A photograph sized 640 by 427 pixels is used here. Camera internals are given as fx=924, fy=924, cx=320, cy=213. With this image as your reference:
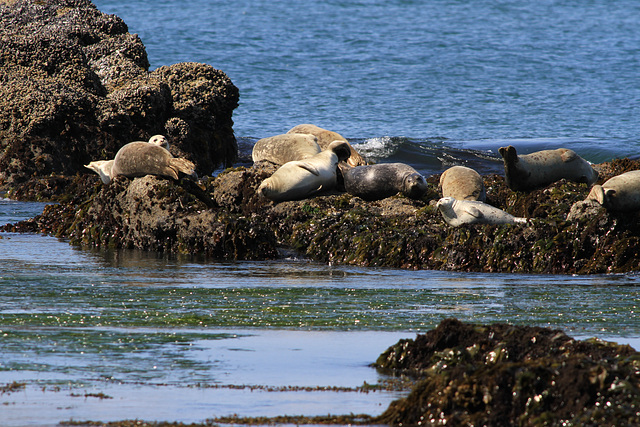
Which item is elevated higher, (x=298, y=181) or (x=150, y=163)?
(x=150, y=163)

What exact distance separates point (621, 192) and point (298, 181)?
11.3ft

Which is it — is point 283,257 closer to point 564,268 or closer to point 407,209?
point 407,209

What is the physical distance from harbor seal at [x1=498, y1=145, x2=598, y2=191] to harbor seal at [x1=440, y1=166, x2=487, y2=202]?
0.33m

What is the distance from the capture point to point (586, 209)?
8.24m

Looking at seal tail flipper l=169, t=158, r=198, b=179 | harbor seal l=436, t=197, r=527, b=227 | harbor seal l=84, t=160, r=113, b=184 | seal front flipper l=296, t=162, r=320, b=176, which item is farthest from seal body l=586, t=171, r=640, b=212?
harbor seal l=84, t=160, r=113, b=184

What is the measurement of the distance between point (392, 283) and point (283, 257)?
7.41 ft

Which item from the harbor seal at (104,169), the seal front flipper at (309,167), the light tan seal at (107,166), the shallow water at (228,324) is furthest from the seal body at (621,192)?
the harbor seal at (104,169)

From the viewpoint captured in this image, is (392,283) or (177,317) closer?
(177,317)

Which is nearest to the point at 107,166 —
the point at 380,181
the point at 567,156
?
the point at 380,181

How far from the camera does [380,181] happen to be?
990cm

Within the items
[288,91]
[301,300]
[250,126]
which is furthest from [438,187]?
[288,91]

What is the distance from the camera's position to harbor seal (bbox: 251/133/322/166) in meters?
11.0

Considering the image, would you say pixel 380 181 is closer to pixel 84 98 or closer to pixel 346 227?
pixel 346 227

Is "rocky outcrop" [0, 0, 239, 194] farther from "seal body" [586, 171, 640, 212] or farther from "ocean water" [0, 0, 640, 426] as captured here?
"seal body" [586, 171, 640, 212]
